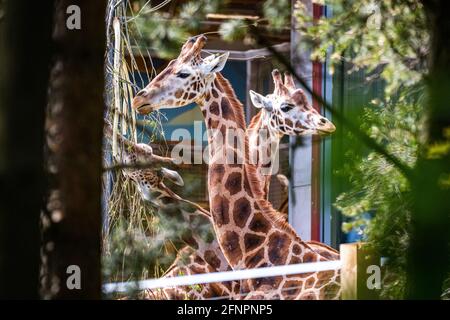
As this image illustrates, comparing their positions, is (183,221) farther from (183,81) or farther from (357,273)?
(357,273)

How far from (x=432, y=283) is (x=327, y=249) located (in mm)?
4060

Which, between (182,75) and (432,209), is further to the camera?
(182,75)

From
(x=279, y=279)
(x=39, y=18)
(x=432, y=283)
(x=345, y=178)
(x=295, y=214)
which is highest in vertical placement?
(x=39, y=18)

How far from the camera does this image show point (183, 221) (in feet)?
16.5

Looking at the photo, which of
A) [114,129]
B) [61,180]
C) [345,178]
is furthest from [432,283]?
[114,129]

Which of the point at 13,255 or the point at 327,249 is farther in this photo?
the point at 327,249

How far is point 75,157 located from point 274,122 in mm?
3702

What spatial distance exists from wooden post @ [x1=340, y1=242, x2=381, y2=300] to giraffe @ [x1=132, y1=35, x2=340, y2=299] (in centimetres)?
68

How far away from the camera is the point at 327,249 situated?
5172mm

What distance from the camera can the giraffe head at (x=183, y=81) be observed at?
5.07 m

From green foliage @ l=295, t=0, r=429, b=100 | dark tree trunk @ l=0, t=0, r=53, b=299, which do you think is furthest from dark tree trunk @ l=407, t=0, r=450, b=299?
dark tree trunk @ l=0, t=0, r=53, b=299

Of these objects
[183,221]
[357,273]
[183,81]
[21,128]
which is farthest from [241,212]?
[21,128]

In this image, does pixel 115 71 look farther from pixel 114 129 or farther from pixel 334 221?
pixel 334 221

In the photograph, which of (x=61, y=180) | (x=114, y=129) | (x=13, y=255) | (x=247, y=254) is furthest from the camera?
(x=247, y=254)
